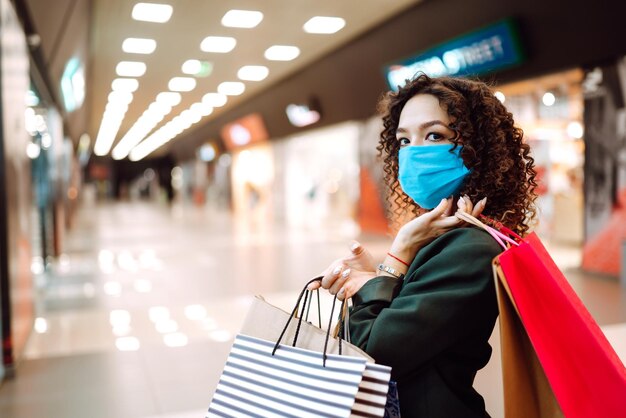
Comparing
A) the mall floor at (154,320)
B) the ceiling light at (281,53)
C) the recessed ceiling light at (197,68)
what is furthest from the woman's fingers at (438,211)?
the recessed ceiling light at (197,68)

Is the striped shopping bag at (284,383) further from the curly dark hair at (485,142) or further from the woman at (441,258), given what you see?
the curly dark hair at (485,142)

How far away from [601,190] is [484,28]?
254cm

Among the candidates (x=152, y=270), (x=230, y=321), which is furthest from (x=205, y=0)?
(x=230, y=321)

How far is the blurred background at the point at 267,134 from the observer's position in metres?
3.97

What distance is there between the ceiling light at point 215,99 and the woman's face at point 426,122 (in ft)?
52.3

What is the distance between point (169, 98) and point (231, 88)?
2.33m

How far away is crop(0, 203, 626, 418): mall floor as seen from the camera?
11.0 feet


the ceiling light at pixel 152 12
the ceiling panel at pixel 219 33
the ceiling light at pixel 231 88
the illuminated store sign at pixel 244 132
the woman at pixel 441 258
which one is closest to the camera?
the woman at pixel 441 258

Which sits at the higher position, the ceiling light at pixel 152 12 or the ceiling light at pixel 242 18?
the ceiling light at pixel 152 12

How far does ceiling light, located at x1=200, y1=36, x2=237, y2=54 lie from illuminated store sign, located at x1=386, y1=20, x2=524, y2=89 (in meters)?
3.58

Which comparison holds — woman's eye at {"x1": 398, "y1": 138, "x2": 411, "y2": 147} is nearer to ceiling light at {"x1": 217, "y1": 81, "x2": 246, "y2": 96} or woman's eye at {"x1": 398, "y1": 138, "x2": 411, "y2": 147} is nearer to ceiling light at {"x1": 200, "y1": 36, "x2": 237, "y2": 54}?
ceiling light at {"x1": 200, "y1": 36, "x2": 237, "y2": 54}

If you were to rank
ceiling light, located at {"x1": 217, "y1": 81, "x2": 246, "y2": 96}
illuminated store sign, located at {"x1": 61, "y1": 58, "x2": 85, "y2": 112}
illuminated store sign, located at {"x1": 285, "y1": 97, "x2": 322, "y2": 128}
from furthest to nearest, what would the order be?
ceiling light, located at {"x1": 217, "y1": 81, "x2": 246, "y2": 96} < illuminated store sign, located at {"x1": 285, "y1": 97, "x2": 322, "y2": 128} < illuminated store sign, located at {"x1": 61, "y1": 58, "x2": 85, "y2": 112}

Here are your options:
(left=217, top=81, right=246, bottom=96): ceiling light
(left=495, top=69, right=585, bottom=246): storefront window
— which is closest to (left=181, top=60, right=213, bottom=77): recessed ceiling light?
(left=217, top=81, right=246, bottom=96): ceiling light

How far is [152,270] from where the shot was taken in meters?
8.23
